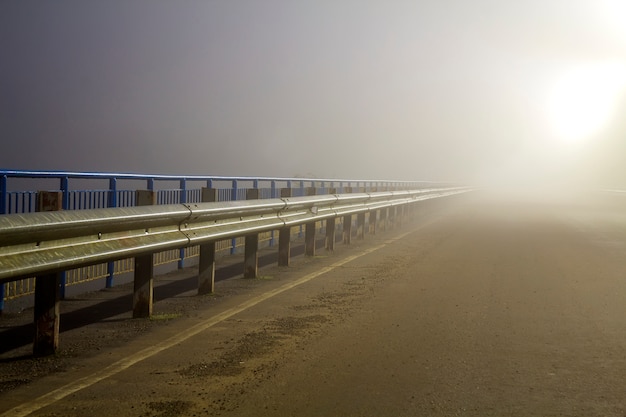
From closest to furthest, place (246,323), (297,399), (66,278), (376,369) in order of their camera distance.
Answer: (297,399)
(376,369)
(246,323)
(66,278)

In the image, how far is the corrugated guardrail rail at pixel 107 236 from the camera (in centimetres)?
565

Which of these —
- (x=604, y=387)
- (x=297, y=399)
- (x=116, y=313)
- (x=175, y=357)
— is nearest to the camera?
(x=297, y=399)

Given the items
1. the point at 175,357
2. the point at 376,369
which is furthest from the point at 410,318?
the point at 175,357

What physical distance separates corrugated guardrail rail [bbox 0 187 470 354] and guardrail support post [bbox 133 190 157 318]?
0.4 inches

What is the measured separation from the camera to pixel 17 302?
29.0 ft

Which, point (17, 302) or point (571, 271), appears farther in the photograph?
point (571, 271)

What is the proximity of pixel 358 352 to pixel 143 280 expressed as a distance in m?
2.78

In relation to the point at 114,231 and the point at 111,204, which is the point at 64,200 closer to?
the point at 111,204

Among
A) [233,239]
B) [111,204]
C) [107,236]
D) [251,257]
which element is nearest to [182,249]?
[251,257]

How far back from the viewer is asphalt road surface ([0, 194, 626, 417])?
505 centimetres

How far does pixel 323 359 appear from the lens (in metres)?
6.28

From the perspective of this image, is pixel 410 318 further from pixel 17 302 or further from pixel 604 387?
pixel 17 302

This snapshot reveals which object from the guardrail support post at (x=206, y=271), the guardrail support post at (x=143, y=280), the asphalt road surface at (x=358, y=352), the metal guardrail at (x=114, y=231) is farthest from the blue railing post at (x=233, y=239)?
the guardrail support post at (x=143, y=280)

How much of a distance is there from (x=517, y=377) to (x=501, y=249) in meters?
10.7
